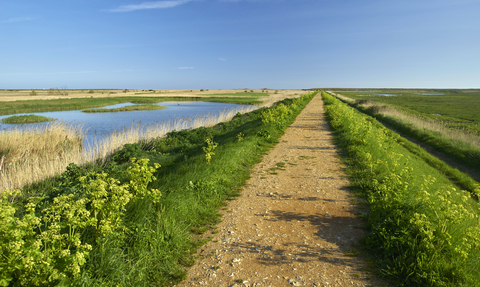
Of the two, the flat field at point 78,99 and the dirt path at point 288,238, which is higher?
the flat field at point 78,99

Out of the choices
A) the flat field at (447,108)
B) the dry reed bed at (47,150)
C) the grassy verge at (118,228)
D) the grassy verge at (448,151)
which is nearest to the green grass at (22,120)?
the dry reed bed at (47,150)

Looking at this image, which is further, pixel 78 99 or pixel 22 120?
pixel 78 99

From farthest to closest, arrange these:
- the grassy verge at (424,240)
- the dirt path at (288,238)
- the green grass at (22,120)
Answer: the green grass at (22,120) < the dirt path at (288,238) < the grassy verge at (424,240)

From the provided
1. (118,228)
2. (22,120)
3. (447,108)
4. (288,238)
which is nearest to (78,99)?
Answer: (22,120)

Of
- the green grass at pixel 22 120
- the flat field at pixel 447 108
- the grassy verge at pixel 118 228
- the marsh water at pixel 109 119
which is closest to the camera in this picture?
the grassy verge at pixel 118 228

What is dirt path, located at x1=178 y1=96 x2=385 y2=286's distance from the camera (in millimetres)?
3057

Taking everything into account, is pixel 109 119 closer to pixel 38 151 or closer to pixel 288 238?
pixel 38 151

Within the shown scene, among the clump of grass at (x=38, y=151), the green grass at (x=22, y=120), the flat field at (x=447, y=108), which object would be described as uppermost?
the flat field at (x=447, y=108)

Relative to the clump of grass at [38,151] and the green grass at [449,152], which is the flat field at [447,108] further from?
the clump of grass at [38,151]

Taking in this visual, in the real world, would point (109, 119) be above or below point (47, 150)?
above

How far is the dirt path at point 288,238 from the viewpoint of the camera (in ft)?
10.0

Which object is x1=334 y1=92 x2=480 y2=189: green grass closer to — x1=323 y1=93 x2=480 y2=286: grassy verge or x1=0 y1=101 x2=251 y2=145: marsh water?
x1=323 y1=93 x2=480 y2=286: grassy verge

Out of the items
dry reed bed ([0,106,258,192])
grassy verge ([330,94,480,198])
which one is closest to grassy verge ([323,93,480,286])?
grassy verge ([330,94,480,198])

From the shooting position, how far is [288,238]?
3.89 m
